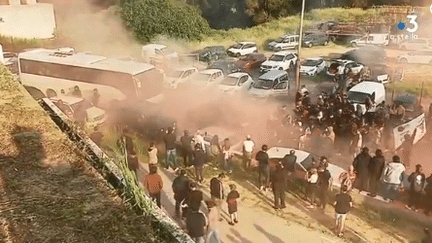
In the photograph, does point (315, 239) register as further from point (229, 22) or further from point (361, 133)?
point (229, 22)

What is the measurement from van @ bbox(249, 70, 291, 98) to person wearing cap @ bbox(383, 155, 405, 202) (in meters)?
5.53

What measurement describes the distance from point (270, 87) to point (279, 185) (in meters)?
5.86

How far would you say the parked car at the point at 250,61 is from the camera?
1633 cm

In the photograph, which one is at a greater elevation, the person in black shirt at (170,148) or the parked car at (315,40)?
the parked car at (315,40)

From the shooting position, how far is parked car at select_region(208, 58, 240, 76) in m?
15.3

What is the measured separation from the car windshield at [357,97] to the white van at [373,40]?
9114mm

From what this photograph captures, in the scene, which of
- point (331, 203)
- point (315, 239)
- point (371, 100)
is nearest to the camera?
point (315, 239)

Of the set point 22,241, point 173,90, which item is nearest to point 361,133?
point 173,90

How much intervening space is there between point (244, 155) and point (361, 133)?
2265 millimetres

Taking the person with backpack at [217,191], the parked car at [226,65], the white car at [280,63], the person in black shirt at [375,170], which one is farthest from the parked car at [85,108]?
the white car at [280,63]

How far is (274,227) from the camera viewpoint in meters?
6.13

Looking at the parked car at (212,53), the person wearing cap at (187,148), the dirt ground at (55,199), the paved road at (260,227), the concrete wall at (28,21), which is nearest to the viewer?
the dirt ground at (55,199)

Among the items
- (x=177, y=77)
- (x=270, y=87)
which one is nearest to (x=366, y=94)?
(x=270, y=87)

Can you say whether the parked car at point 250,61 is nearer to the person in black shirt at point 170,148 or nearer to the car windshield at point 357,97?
the car windshield at point 357,97
